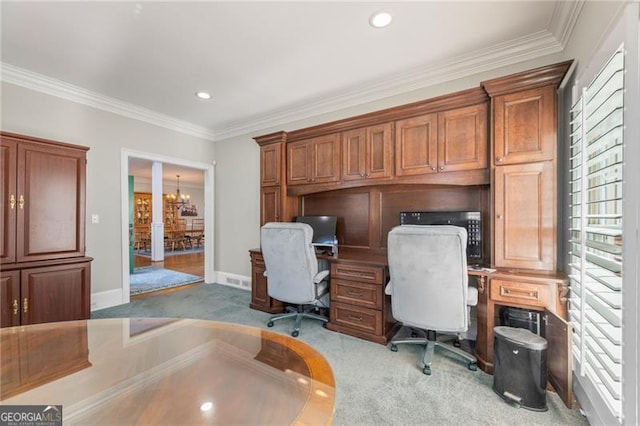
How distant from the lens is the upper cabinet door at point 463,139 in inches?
95.6

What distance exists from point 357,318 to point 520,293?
55.3 inches

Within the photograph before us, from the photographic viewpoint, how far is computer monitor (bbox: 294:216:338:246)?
3.48m

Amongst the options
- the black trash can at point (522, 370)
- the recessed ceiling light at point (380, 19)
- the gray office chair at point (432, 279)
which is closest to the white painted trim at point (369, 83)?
the recessed ceiling light at point (380, 19)

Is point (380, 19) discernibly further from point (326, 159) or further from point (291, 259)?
point (291, 259)

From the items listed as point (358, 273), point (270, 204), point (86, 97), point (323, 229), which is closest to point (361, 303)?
point (358, 273)

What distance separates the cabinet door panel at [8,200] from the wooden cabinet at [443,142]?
12.0ft

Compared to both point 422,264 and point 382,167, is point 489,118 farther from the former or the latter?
point 422,264

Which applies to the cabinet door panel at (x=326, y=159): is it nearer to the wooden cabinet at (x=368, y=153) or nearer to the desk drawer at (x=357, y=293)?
the wooden cabinet at (x=368, y=153)

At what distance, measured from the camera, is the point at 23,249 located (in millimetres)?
2562

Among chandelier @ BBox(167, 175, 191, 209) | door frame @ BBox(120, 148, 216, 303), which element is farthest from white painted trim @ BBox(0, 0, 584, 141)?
chandelier @ BBox(167, 175, 191, 209)

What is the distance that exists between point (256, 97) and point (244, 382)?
3.48 meters

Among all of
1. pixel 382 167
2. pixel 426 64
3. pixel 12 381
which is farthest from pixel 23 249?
pixel 426 64

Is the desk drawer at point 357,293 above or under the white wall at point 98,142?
under

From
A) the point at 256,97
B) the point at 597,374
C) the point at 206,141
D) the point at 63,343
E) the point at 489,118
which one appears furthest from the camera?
the point at 206,141
